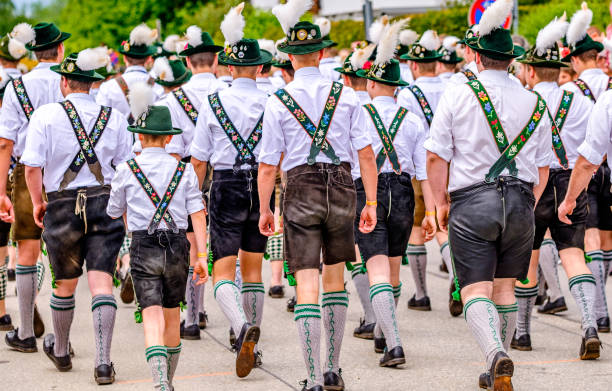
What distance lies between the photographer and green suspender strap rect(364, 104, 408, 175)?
23.9 ft

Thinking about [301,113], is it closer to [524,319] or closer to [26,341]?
[524,319]

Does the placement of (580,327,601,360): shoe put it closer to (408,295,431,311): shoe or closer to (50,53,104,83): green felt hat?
(408,295,431,311): shoe

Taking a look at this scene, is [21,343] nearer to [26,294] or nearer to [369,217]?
[26,294]

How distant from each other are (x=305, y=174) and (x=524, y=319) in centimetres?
228

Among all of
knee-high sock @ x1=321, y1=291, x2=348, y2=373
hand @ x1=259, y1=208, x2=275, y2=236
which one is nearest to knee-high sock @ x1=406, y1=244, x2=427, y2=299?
knee-high sock @ x1=321, y1=291, x2=348, y2=373

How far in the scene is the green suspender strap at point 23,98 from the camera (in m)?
7.66

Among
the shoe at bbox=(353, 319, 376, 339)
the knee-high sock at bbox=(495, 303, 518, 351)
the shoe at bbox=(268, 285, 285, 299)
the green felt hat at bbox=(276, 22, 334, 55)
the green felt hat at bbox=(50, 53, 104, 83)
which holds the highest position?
the green felt hat at bbox=(276, 22, 334, 55)

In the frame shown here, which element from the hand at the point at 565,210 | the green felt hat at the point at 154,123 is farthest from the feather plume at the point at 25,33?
the hand at the point at 565,210

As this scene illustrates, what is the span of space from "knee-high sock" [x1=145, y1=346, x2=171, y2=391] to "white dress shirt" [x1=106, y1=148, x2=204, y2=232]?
2.40 feet

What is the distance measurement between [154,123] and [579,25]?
383 cm

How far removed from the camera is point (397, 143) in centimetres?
744

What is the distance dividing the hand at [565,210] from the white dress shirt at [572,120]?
1.91 ft

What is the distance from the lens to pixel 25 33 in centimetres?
835

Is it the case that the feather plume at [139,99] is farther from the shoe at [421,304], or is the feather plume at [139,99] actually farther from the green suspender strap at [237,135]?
the shoe at [421,304]
